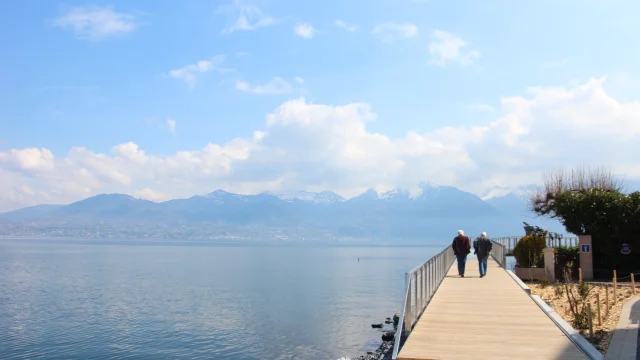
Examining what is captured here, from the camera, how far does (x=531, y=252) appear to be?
2594 cm

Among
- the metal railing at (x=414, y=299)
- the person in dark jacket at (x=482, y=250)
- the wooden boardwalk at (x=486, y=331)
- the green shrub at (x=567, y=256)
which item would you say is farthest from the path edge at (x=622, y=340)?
the green shrub at (x=567, y=256)

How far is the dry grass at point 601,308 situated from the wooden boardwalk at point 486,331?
31.9 inches

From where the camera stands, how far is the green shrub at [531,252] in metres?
25.8

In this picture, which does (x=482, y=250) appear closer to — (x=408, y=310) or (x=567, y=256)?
(x=567, y=256)

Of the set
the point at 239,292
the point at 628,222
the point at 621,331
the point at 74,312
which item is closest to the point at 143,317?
the point at 74,312

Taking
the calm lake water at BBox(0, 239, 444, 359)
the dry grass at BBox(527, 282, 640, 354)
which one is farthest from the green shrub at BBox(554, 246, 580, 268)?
the calm lake water at BBox(0, 239, 444, 359)

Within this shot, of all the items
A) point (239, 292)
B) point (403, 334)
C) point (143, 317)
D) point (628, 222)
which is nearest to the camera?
point (403, 334)

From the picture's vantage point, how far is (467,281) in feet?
65.6

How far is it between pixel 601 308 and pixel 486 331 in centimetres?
647

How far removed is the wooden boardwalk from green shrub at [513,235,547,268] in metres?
10.2

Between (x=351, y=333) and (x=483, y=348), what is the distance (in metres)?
20.1

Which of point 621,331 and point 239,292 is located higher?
point 621,331

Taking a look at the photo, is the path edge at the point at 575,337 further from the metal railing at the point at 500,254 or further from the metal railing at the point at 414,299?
the metal railing at the point at 500,254

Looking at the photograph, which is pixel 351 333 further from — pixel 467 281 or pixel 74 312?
pixel 74 312
